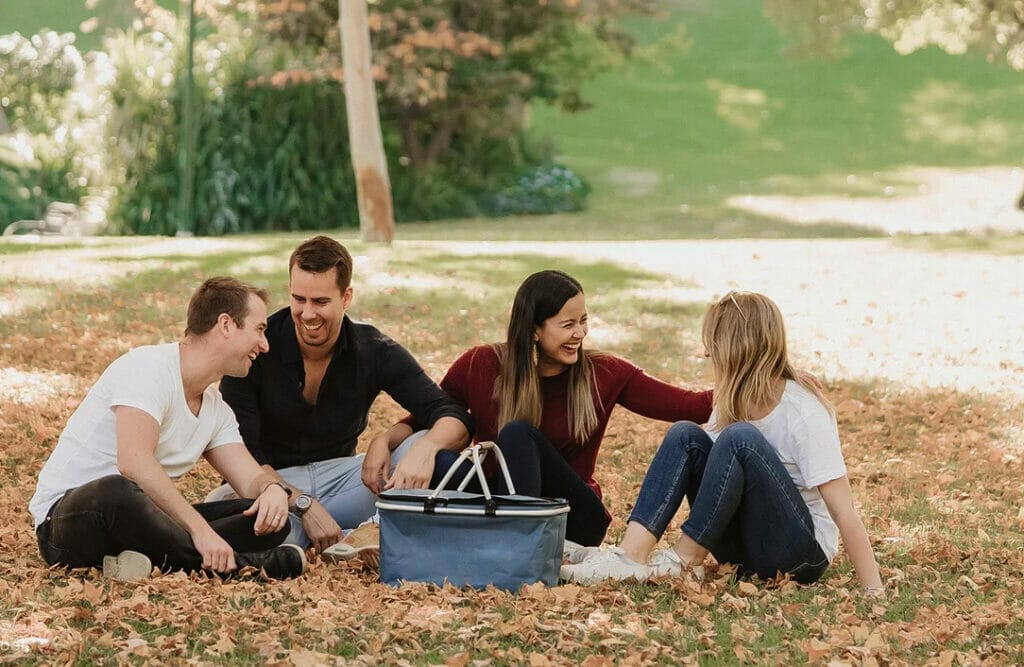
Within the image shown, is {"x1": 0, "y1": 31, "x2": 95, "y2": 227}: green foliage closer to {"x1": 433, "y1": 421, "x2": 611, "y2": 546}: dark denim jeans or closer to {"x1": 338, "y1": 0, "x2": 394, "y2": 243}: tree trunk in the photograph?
{"x1": 338, "y1": 0, "x2": 394, "y2": 243}: tree trunk

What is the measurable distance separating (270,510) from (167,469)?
394mm

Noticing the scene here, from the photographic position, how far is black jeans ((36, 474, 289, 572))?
4504 millimetres

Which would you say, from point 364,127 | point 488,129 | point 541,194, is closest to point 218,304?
point 364,127

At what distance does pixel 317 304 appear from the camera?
16.8 feet

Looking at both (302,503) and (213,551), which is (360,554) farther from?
(213,551)

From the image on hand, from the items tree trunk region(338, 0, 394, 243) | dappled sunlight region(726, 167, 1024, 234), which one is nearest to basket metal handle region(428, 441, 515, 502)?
tree trunk region(338, 0, 394, 243)

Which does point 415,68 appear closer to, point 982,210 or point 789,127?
point 982,210

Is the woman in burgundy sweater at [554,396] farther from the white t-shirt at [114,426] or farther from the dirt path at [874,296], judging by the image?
the dirt path at [874,296]

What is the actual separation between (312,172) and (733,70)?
14.7 meters

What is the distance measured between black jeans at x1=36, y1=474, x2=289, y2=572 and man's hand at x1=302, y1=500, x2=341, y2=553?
51 cm

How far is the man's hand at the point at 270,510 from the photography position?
4.74 metres

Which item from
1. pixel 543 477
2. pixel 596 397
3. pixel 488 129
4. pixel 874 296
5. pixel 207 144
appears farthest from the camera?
pixel 488 129

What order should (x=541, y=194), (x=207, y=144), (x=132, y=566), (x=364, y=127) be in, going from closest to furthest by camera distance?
(x=132, y=566), (x=364, y=127), (x=207, y=144), (x=541, y=194)

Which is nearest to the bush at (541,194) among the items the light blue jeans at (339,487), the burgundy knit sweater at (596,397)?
the light blue jeans at (339,487)
